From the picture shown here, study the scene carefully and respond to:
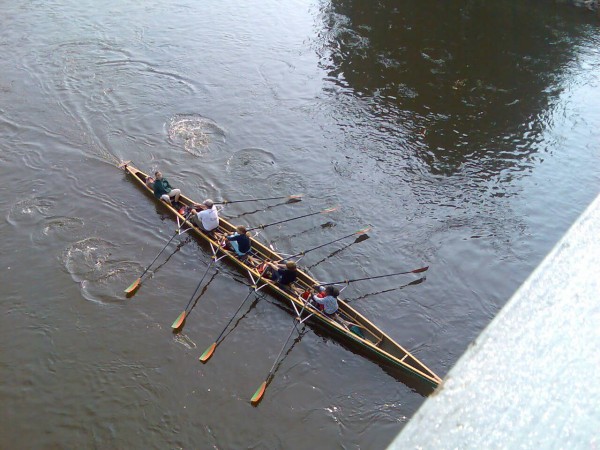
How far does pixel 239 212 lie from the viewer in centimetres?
1827

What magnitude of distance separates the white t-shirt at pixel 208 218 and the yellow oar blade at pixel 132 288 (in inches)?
110

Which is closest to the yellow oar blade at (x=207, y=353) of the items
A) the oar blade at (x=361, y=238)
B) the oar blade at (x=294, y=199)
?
the oar blade at (x=361, y=238)

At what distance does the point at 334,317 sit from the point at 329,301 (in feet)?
1.73

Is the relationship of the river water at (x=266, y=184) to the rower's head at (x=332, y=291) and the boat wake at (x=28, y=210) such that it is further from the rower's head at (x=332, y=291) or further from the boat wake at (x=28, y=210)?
the rower's head at (x=332, y=291)

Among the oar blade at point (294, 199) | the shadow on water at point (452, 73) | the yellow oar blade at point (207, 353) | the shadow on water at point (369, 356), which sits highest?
the shadow on water at point (452, 73)

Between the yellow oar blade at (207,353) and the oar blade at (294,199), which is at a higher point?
the oar blade at (294,199)

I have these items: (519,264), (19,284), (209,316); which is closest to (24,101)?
(19,284)

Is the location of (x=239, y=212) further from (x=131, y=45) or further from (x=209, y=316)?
(x=131, y=45)

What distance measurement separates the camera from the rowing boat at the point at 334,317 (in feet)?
42.6

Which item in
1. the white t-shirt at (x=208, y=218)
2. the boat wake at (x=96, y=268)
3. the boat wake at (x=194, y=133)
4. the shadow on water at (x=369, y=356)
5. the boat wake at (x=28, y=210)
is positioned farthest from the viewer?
the boat wake at (x=194, y=133)

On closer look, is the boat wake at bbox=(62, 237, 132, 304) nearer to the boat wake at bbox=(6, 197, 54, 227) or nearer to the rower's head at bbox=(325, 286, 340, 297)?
the boat wake at bbox=(6, 197, 54, 227)

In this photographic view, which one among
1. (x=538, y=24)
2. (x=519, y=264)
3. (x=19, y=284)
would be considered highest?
(x=538, y=24)

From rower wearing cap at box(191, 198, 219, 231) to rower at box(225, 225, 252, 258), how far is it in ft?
3.08

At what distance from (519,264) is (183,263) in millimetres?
11278
